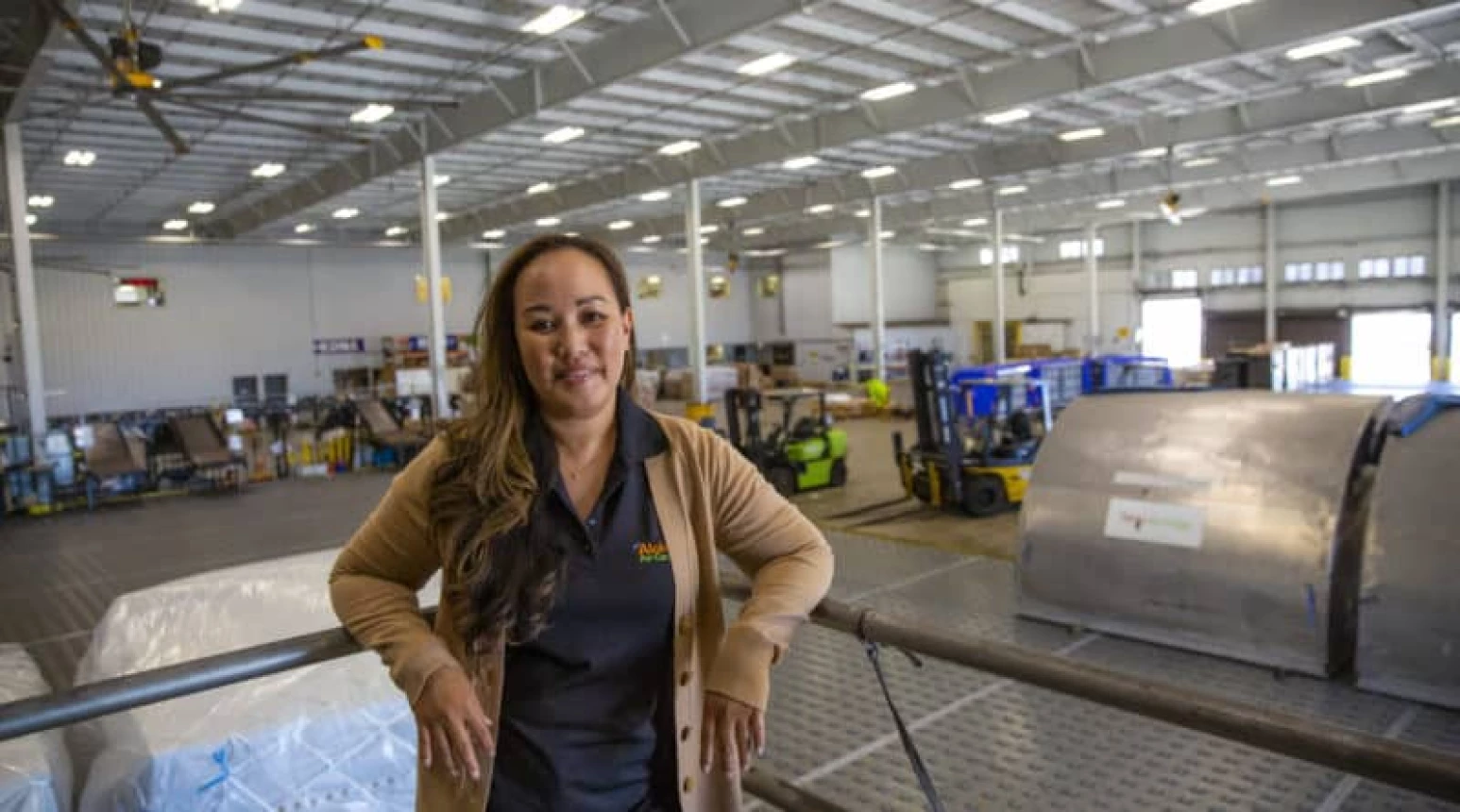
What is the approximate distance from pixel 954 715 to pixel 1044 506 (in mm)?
1987

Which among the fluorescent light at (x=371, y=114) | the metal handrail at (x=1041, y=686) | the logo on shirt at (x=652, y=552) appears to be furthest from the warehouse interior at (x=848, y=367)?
the logo on shirt at (x=652, y=552)

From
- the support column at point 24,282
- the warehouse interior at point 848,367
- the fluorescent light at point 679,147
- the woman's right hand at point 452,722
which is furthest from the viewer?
the fluorescent light at point 679,147

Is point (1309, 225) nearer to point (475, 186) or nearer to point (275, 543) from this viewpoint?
point (475, 186)

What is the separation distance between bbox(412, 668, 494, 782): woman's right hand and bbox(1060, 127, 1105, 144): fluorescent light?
18059 millimetres

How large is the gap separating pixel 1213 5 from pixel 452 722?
11440 millimetres

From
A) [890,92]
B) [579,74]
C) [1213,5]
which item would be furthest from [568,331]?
[890,92]

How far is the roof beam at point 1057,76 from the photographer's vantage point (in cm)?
959

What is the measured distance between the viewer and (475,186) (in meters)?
21.5

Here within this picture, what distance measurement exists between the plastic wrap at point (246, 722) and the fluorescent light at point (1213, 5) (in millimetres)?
10284

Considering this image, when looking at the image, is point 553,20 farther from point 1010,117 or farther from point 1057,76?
point 1010,117

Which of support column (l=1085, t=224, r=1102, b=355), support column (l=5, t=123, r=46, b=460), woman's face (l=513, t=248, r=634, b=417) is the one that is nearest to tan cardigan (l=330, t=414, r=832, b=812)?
woman's face (l=513, t=248, r=634, b=417)

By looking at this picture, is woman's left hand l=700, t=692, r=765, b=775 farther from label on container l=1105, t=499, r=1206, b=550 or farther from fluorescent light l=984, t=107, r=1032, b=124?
fluorescent light l=984, t=107, r=1032, b=124

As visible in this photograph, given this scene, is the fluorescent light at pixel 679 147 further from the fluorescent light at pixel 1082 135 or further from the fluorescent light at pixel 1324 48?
the fluorescent light at pixel 1324 48

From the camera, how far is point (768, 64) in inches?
478
